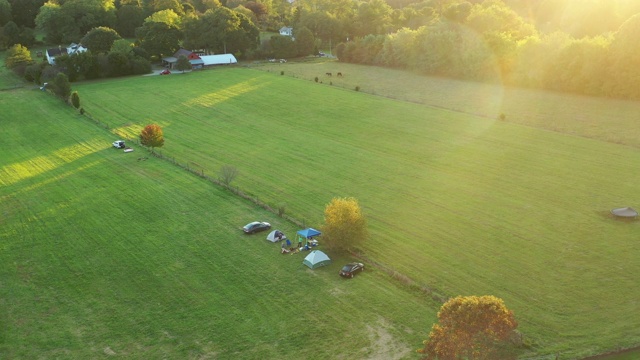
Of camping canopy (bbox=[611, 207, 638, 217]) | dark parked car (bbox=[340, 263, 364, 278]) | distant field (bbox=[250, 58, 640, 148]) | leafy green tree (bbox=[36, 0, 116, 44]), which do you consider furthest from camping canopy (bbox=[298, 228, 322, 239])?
leafy green tree (bbox=[36, 0, 116, 44])

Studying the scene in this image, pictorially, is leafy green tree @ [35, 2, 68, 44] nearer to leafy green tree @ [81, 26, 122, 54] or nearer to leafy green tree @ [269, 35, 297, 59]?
leafy green tree @ [81, 26, 122, 54]

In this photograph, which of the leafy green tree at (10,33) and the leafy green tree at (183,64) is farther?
the leafy green tree at (10,33)

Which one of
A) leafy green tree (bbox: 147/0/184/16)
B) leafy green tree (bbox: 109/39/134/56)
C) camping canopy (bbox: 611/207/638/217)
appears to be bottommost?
camping canopy (bbox: 611/207/638/217)

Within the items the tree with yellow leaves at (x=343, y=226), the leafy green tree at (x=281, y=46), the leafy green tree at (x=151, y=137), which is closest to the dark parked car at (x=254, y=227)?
the tree with yellow leaves at (x=343, y=226)

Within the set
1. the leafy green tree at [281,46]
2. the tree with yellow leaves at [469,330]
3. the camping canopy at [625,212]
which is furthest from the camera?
the leafy green tree at [281,46]

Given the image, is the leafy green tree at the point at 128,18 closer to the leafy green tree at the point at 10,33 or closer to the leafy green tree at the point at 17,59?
the leafy green tree at the point at 10,33

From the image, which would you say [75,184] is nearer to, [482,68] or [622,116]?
[622,116]

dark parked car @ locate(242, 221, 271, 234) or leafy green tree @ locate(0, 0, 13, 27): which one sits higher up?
leafy green tree @ locate(0, 0, 13, 27)
